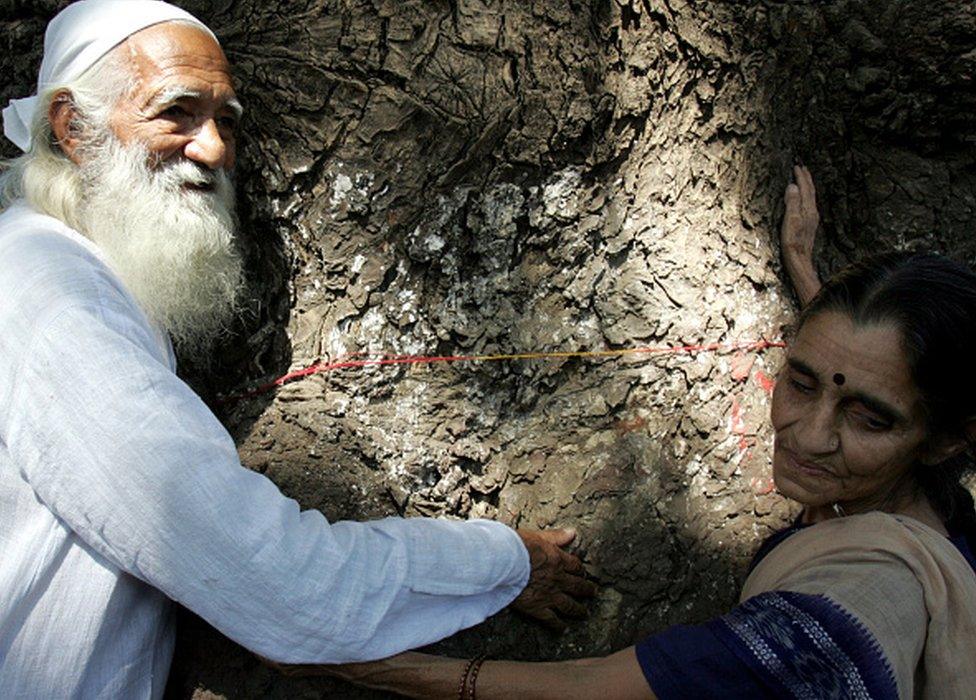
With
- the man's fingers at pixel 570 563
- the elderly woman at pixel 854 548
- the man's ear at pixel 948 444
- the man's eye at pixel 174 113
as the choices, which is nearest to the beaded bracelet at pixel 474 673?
the elderly woman at pixel 854 548

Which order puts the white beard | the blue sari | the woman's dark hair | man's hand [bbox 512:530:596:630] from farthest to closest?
the white beard, man's hand [bbox 512:530:596:630], the woman's dark hair, the blue sari

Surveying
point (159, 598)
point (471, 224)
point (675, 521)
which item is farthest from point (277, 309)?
point (675, 521)

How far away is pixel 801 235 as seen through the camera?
2.82m

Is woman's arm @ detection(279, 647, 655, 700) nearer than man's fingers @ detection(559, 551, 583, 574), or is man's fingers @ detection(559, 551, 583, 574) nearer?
woman's arm @ detection(279, 647, 655, 700)

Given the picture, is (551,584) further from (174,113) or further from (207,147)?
(174,113)

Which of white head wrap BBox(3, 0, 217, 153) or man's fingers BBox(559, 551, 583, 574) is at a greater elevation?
white head wrap BBox(3, 0, 217, 153)

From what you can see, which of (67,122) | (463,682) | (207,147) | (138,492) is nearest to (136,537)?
(138,492)

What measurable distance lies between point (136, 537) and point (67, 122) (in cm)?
121

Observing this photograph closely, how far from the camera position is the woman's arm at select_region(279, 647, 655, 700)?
80.6 inches

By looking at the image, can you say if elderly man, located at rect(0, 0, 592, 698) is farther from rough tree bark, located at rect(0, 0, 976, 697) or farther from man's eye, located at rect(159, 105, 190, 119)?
rough tree bark, located at rect(0, 0, 976, 697)

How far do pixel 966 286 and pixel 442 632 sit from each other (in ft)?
4.54

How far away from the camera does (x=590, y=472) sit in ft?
8.16

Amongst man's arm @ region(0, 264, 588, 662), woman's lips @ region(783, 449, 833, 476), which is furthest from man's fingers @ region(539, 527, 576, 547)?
woman's lips @ region(783, 449, 833, 476)

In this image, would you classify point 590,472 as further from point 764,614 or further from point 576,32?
point 576,32
